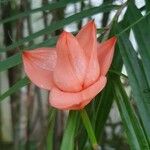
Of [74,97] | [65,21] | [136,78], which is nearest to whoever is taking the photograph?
[74,97]

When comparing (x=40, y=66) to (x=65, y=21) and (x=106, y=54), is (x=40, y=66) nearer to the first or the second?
(x=106, y=54)

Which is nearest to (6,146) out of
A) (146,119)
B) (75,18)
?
(75,18)

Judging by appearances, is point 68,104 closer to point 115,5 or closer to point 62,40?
point 62,40

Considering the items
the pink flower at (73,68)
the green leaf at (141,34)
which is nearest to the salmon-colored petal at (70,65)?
the pink flower at (73,68)

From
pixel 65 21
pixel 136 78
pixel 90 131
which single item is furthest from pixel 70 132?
pixel 65 21

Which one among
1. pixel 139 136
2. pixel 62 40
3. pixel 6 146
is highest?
pixel 62 40

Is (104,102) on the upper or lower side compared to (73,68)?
lower
